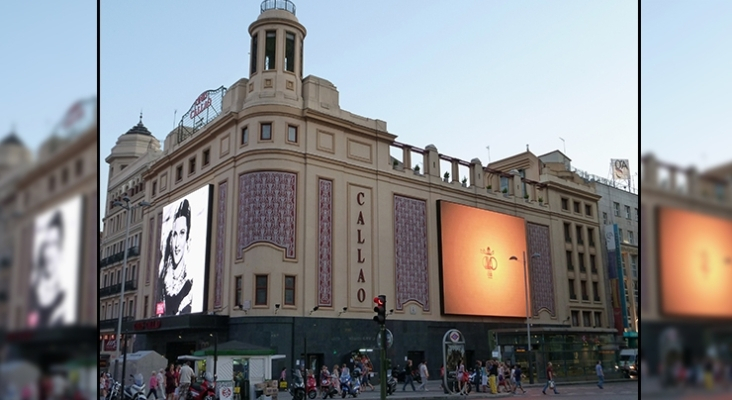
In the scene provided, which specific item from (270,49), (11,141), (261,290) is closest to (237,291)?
(261,290)

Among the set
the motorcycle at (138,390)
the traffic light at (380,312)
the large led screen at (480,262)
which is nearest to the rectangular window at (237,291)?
the motorcycle at (138,390)

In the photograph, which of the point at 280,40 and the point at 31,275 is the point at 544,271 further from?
the point at 31,275

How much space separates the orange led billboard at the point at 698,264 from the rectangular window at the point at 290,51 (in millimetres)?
39063

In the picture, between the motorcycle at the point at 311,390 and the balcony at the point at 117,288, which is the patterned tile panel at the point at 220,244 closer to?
the motorcycle at the point at 311,390

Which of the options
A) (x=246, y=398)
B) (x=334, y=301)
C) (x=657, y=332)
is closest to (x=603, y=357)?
(x=334, y=301)

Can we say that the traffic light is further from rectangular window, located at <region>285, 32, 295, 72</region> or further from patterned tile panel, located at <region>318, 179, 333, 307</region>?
rectangular window, located at <region>285, 32, 295, 72</region>

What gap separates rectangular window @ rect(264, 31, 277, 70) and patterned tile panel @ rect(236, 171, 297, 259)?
772cm

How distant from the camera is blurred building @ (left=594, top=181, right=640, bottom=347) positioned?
56531 millimetres

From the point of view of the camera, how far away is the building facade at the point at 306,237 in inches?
1415

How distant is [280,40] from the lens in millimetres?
39875

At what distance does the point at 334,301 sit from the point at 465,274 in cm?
1099

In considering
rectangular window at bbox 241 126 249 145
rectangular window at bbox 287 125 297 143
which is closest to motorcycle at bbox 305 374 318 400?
rectangular window at bbox 287 125 297 143

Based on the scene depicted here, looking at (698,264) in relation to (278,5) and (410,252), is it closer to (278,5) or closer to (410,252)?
(410,252)

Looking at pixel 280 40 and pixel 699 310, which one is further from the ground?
pixel 280 40
